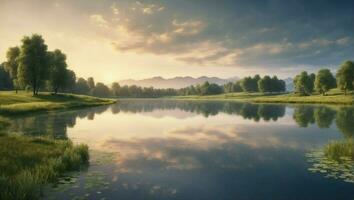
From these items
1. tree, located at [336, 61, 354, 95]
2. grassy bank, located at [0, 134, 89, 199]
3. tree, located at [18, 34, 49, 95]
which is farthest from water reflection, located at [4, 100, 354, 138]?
tree, located at [336, 61, 354, 95]

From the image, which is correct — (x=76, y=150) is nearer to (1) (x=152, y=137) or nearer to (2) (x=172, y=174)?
(2) (x=172, y=174)

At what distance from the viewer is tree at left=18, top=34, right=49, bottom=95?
8888cm

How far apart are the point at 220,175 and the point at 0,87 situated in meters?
160

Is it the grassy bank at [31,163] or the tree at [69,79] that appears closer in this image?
the grassy bank at [31,163]

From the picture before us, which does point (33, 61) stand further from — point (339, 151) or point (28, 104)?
point (339, 151)

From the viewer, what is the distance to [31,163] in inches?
763

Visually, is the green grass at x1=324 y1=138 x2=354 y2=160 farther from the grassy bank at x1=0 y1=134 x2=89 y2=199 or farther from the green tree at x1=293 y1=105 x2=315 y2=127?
the green tree at x1=293 y1=105 x2=315 y2=127

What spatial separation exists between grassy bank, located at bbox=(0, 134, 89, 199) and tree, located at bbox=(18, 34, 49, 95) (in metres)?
67.9

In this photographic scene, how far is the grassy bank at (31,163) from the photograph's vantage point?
14.3 metres

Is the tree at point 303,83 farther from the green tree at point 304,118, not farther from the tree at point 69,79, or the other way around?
the tree at point 69,79

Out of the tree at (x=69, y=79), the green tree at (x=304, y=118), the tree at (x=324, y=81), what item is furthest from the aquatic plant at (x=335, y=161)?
the tree at (x=324, y=81)

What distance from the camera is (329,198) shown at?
15188 mm

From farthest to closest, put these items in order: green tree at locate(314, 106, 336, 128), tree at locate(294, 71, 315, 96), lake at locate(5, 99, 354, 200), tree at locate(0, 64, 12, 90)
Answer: tree at locate(294, 71, 315, 96), tree at locate(0, 64, 12, 90), green tree at locate(314, 106, 336, 128), lake at locate(5, 99, 354, 200)

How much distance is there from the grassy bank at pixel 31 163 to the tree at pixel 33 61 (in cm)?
6791
